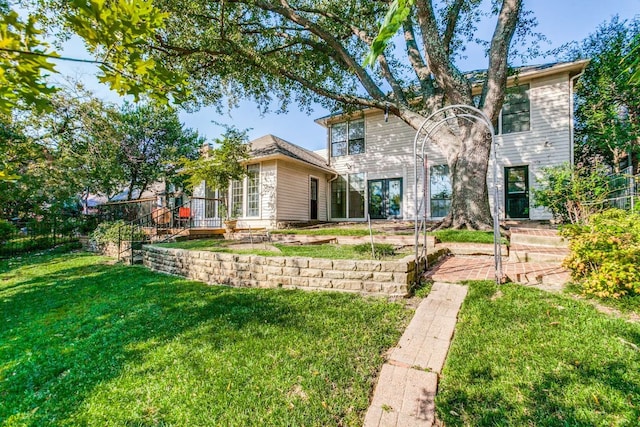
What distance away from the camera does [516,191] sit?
10664 mm

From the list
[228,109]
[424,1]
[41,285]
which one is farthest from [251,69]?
[41,285]

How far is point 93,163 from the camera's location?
41.3ft

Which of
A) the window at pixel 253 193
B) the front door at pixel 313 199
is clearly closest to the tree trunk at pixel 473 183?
the front door at pixel 313 199

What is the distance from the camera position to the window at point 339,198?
1446cm

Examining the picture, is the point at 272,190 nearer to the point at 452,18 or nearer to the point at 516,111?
the point at 452,18

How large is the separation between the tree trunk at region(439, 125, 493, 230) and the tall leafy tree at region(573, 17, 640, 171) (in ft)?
22.8

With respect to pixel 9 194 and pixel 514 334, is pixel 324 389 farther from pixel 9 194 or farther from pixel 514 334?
pixel 9 194

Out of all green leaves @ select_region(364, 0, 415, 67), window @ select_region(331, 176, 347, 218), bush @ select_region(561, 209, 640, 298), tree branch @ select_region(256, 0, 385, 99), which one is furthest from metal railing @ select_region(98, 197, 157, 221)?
bush @ select_region(561, 209, 640, 298)

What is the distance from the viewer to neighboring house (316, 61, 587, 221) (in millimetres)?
10031

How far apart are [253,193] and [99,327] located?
29.8 ft

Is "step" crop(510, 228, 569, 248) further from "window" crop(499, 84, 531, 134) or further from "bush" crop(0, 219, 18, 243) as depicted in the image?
"bush" crop(0, 219, 18, 243)

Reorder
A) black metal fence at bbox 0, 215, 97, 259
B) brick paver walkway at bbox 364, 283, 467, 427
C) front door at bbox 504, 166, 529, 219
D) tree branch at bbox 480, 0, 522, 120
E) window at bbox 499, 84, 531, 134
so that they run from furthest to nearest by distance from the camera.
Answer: window at bbox 499, 84, 531, 134
front door at bbox 504, 166, 529, 219
black metal fence at bbox 0, 215, 97, 259
tree branch at bbox 480, 0, 522, 120
brick paver walkway at bbox 364, 283, 467, 427

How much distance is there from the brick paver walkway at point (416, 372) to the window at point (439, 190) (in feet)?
30.6

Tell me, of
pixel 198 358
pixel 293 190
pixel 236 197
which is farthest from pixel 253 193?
pixel 198 358
